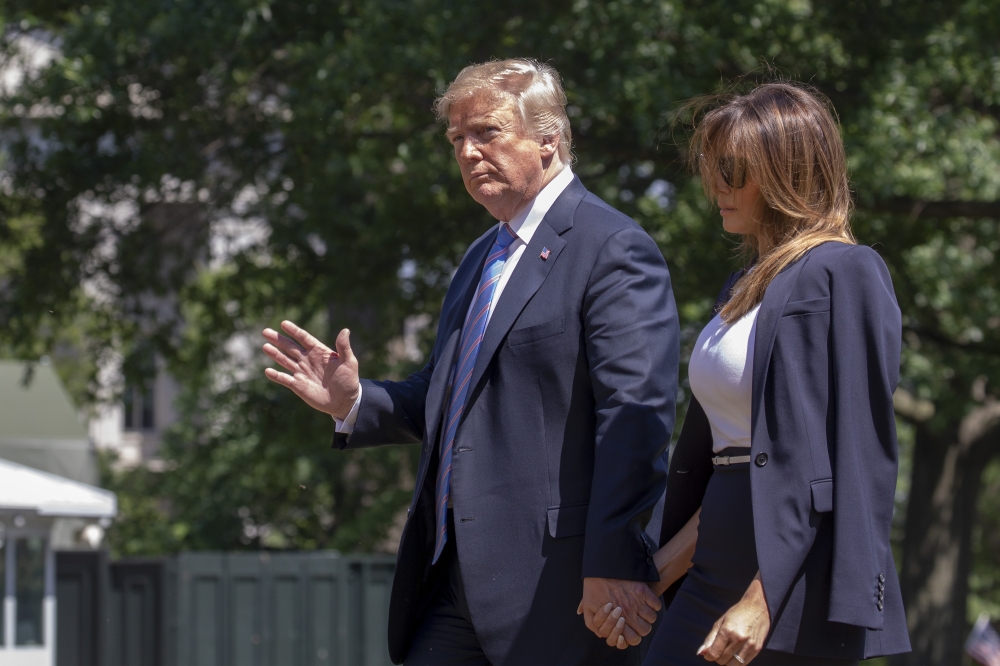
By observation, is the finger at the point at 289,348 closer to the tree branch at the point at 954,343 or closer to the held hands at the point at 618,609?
the held hands at the point at 618,609

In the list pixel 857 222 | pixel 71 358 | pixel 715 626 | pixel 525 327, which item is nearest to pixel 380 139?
pixel 857 222

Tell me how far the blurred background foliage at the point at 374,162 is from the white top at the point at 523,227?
12.8 feet

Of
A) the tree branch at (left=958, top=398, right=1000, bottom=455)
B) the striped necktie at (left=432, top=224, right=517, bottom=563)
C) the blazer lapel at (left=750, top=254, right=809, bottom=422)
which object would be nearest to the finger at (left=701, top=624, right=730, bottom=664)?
the blazer lapel at (left=750, top=254, right=809, bottom=422)

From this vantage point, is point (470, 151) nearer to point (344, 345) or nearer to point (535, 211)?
point (535, 211)

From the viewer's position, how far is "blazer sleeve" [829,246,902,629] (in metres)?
2.07

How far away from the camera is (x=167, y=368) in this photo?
1235 centimetres

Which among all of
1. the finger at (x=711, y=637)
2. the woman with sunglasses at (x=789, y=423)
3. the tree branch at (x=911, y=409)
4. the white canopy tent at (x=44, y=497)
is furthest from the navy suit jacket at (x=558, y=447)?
the tree branch at (x=911, y=409)

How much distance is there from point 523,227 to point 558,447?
59 cm

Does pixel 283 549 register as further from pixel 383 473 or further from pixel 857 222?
pixel 857 222

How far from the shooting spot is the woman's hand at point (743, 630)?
6.95 feet

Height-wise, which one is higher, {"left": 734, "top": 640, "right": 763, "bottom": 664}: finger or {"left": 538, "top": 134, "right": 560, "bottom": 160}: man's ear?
{"left": 538, "top": 134, "right": 560, "bottom": 160}: man's ear

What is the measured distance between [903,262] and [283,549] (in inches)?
474

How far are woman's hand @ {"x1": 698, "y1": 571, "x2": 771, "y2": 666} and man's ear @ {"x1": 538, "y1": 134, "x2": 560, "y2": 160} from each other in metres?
1.27

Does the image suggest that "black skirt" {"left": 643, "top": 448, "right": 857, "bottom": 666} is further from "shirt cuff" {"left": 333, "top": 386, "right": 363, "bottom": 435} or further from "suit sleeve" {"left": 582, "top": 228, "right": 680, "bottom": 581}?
"shirt cuff" {"left": 333, "top": 386, "right": 363, "bottom": 435}
